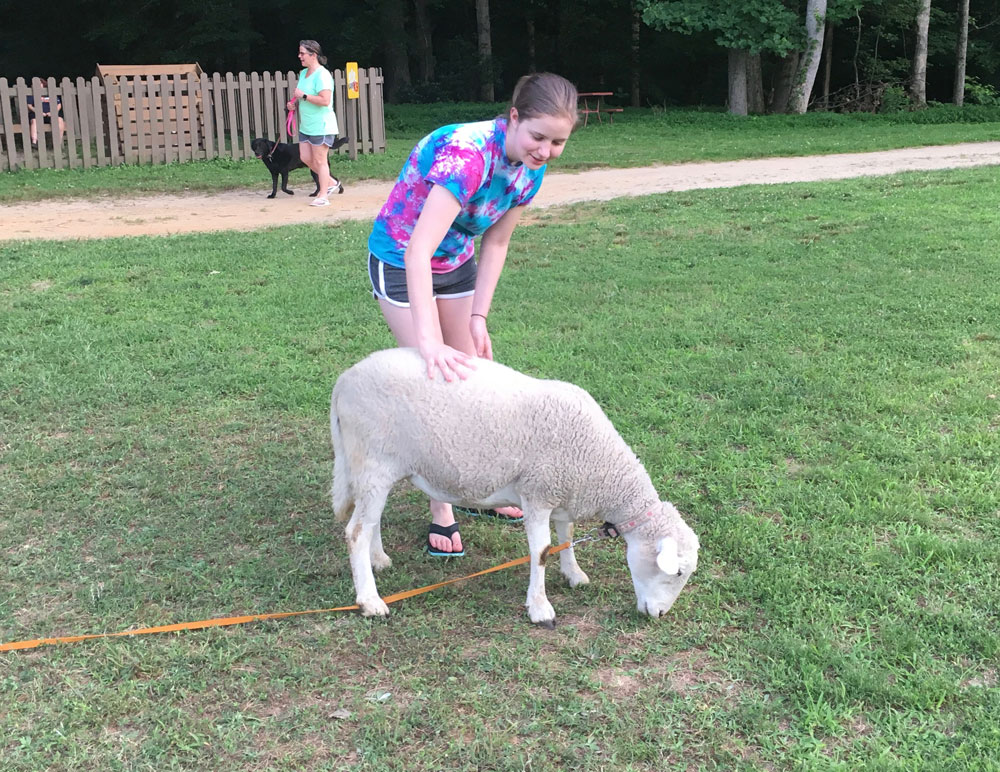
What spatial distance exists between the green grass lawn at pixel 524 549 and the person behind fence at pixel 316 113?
5.16m

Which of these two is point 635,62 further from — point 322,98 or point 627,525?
point 627,525

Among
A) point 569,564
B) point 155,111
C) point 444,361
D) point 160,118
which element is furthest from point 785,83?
point 444,361

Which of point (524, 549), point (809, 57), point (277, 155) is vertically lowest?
point (524, 549)

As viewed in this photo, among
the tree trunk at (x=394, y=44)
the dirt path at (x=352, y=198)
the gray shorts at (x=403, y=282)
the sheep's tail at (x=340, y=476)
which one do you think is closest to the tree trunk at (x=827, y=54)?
the tree trunk at (x=394, y=44)

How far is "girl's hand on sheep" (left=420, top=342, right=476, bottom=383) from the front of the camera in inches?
124

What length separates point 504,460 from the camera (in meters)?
3.19

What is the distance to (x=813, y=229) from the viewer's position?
9.69 meters

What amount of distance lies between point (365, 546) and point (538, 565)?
0.65m

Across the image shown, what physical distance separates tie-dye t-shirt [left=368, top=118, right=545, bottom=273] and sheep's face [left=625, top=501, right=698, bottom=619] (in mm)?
1313

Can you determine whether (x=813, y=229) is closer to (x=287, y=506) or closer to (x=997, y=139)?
(x=287, y=506)

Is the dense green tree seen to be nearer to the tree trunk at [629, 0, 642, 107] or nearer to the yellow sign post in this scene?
the tree trunk at [629, 0, 642, 107]

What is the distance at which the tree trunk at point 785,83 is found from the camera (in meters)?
26.0

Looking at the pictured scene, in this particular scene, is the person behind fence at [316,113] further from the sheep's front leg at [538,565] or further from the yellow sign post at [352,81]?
the sheep's front leg at [538,565]

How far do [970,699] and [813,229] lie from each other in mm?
7650
